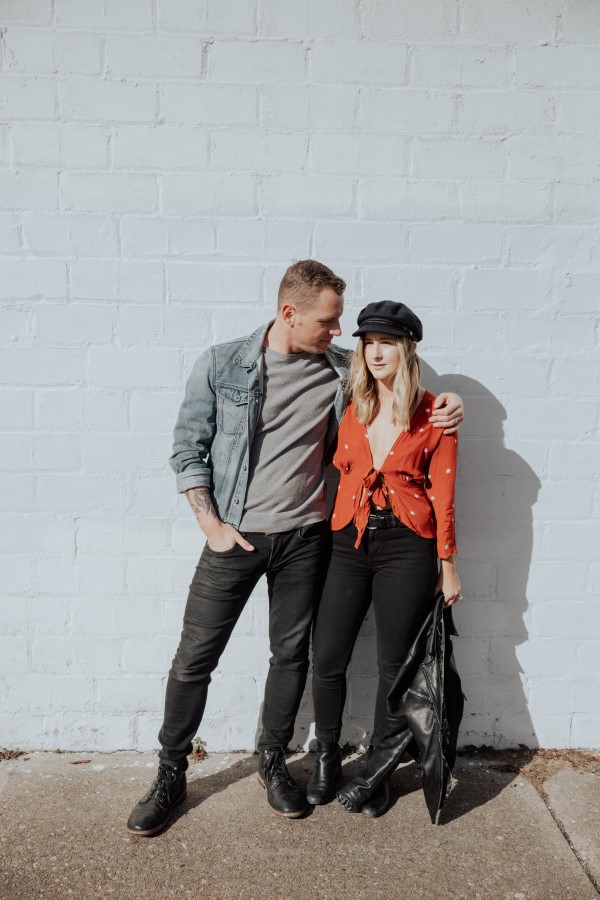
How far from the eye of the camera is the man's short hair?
9.36 ft

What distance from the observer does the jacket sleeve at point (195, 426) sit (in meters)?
2.95

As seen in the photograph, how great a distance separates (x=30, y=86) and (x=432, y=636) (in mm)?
2907

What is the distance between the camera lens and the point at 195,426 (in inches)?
117

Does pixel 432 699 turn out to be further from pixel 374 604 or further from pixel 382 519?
pixel 382 519

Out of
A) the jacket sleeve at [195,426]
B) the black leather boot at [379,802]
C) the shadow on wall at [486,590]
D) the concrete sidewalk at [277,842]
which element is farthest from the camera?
the shadow on wall at [486,590]

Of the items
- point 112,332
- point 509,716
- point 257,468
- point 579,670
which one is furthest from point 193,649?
point 579,670

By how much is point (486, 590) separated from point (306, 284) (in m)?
1.74

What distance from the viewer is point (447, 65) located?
3.22 metres

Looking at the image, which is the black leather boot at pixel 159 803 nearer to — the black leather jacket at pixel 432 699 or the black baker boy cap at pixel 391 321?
the black leather jacket at pixel 432 699

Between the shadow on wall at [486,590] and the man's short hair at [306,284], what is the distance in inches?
30.6

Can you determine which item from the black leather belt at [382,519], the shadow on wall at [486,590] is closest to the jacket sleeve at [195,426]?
the black leather belt at [382,519]

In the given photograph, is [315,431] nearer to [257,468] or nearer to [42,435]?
[257,468]

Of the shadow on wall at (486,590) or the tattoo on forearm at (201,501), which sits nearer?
the tattoo on forearm at (201,501)

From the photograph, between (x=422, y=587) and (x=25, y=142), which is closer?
(x=422, y=587)
